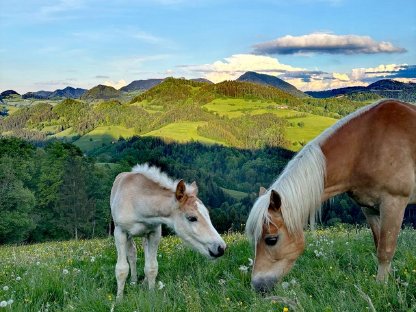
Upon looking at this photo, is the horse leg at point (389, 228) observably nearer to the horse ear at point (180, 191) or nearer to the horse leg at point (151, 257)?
the horse ear at point (180, 191)

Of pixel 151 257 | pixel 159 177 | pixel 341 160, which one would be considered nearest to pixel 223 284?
pixel 151 257

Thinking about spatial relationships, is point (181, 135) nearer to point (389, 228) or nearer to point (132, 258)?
point (132, 258)

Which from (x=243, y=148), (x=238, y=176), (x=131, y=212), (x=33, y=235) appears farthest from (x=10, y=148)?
(x=243, y=148)

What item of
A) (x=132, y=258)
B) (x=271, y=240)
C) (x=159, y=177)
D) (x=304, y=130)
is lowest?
(x=304, y=130)

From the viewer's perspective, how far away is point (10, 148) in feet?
192

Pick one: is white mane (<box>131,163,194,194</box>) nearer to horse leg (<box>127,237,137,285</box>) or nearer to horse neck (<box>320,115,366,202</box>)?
horse leg (<box>127,237,137,285</box>)

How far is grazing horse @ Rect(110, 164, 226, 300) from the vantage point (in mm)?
6895

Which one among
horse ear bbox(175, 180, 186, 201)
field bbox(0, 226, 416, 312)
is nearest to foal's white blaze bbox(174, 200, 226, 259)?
horse ear bbox(175, 180, 186, 201)

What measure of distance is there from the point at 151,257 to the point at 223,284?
60.6 inches

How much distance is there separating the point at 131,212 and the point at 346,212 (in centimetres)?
6145

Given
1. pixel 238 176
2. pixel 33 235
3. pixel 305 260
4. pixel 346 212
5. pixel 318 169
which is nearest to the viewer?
pixel 318 169

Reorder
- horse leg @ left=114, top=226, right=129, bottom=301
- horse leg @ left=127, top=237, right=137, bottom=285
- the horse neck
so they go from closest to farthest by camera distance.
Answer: the horse neck, horse leg @ left=114, top=226, right=129, bottom=301, horse leg @ left=127, top=237, right=137, bottom=285

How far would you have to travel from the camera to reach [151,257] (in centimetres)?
737

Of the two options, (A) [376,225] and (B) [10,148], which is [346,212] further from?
(A) [376,225]
